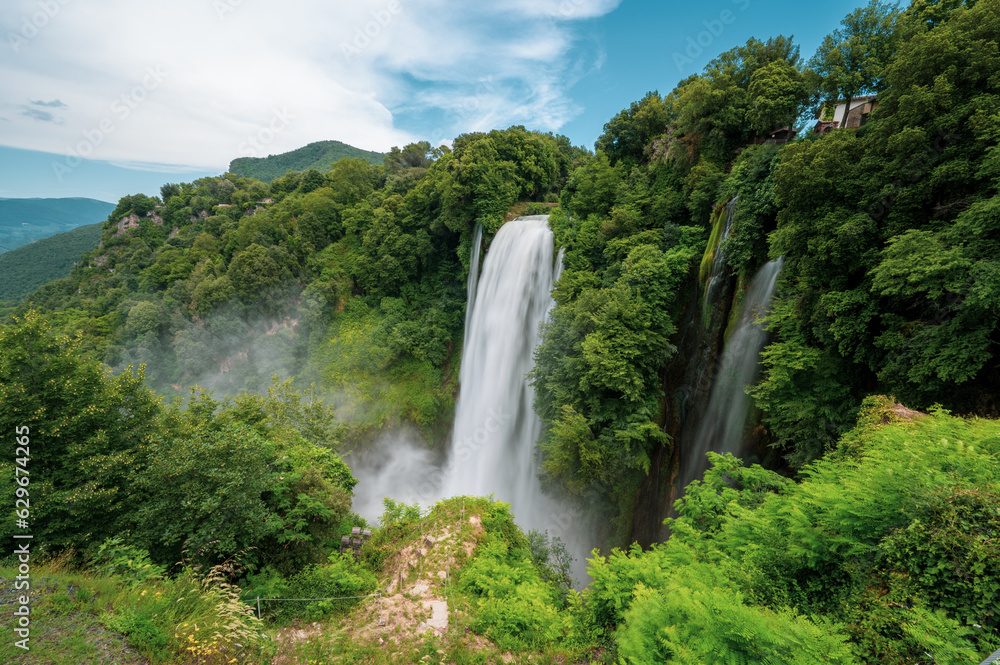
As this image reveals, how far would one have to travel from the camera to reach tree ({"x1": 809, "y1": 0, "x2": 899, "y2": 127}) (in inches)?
429

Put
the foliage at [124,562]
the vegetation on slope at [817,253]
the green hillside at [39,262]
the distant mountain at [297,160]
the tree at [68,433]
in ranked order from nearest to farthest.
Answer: the foliage at [124,562], the vegetation on slope at [817,253], the tree at [68,433], the green hillside at [39,262], the distant mountain at [297,160]

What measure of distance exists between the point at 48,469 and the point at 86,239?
96108mm

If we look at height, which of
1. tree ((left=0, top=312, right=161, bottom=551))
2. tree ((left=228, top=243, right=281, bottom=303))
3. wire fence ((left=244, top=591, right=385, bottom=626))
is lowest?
wire fence ((left=244, top=591, right=385, bottom=626))

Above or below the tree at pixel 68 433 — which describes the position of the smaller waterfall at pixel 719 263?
above

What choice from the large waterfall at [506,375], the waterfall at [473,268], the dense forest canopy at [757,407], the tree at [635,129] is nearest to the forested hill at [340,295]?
the waterfall at [473,268]

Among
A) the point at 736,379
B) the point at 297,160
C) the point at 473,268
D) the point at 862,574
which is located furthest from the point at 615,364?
the point at 297,160

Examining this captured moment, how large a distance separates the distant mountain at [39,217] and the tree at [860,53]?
Answer: 138 metres

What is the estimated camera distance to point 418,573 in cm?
833

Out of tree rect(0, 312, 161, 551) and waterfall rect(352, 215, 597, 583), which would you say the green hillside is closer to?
waterfall rect(352, 215, 597, 583)

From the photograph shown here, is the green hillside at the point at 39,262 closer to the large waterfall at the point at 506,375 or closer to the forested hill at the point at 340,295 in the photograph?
the forested hill at the point at 340,295

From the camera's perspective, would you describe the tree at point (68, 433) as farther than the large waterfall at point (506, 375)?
No

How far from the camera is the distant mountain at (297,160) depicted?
283 ft

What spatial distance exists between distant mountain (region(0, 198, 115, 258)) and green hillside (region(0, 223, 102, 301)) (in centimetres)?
2794

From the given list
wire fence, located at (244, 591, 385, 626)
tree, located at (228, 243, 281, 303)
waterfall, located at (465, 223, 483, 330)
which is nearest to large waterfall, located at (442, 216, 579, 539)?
waterfall, located at (465, 223, 483, 330)
